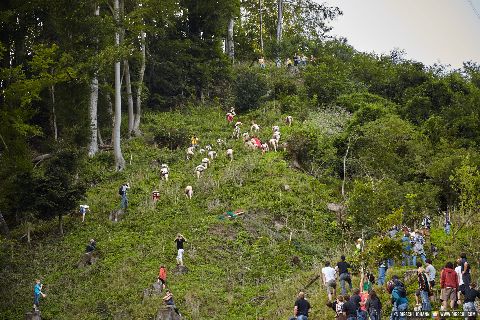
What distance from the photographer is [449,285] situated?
1786cm

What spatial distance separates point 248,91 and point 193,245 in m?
22.0

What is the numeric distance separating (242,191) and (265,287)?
8.29 meters

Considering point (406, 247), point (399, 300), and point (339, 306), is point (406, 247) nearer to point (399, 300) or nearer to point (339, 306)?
point (339, 306)

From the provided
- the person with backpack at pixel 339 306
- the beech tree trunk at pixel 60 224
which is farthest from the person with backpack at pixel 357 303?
the beech tree trunk at pixel 60 224

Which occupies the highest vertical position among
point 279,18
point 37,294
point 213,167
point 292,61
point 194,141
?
point 279,18

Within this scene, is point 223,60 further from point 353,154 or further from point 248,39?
point 353,154

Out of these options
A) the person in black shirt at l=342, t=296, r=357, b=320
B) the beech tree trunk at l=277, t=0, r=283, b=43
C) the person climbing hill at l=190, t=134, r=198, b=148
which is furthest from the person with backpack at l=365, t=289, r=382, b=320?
the beech tree trunk at l=277, t=0, r=283, b=43

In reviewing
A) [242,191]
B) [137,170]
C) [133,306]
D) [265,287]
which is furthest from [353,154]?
[133,306]

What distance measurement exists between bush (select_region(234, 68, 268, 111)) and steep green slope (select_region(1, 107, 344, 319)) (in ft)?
32.6

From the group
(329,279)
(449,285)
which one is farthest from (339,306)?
(449,285)

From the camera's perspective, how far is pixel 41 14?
39.0m

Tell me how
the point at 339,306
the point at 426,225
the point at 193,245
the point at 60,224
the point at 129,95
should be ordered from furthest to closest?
the point at 129,95, the point at 60,224, the point at 193,245, the point at 426,225, the point at 339,306

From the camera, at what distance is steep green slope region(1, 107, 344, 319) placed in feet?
79.8

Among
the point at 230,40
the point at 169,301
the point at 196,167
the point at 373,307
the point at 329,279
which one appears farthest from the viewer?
the point at 230,40
